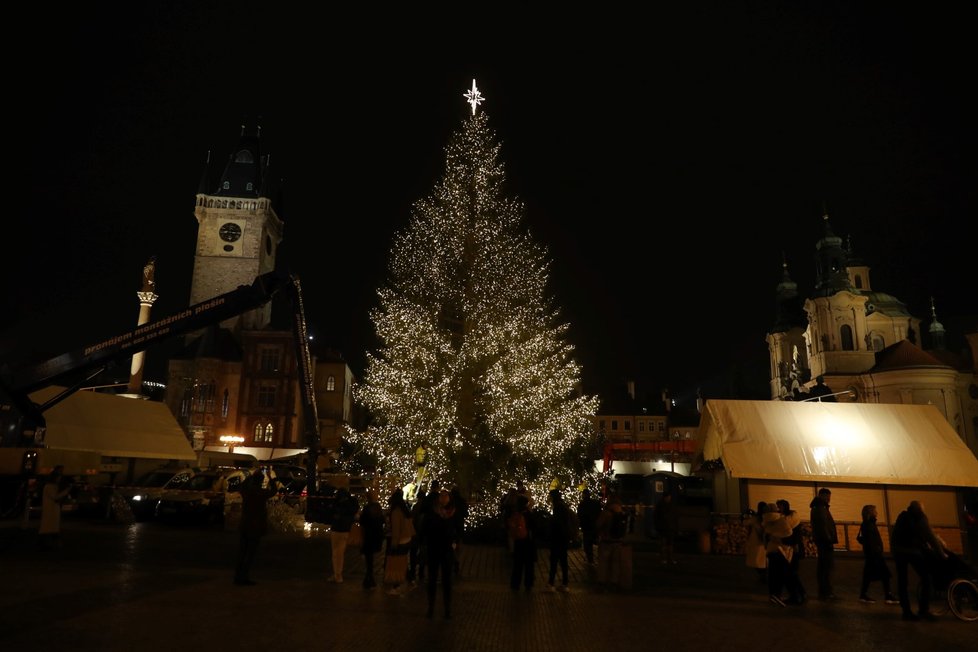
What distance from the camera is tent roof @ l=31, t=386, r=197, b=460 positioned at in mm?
24422

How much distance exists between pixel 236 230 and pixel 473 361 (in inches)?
2717

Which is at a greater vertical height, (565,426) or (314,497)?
(565,426)

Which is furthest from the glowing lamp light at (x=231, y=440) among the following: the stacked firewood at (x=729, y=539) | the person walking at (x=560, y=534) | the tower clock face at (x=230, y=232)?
the person walking at (x=560, y=534)

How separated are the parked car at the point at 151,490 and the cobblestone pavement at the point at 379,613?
7.99 m

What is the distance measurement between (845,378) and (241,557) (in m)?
67.0

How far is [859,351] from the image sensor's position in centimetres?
6844

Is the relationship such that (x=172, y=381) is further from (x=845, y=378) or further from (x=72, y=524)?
(x=845, y=378)

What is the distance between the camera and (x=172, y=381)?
61562 mm

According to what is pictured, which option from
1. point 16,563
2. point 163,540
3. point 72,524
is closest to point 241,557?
point 16,563

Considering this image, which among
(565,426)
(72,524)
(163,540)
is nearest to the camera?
(163,540)

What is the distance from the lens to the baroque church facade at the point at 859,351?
5897 cm

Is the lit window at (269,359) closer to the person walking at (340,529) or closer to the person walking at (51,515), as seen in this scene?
the person walking at (51,515)

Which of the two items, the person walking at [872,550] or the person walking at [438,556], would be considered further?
the person walking at [872,550]

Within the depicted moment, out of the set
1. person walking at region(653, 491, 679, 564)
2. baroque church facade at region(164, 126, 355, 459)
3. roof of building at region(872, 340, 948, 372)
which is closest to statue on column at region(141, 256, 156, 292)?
baroque church facade at region(164, 126, 355, 459)
